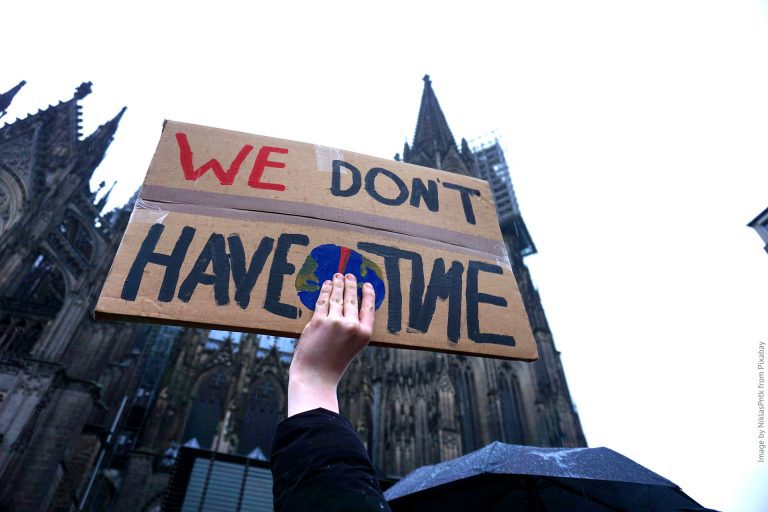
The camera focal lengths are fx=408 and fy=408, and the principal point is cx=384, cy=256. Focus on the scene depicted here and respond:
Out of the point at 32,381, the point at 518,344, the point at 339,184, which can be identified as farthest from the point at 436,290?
the point at 32,381

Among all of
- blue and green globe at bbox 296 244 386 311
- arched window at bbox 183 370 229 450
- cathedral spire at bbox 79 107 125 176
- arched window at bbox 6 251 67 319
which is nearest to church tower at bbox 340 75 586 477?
arched window at bbox 183 370 229 450

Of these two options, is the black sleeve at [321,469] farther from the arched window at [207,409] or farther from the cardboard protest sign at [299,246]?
the arched window at [207,409]

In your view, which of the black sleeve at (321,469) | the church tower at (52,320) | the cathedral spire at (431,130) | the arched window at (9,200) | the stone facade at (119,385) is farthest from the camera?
the cathedral spire at (431,130)

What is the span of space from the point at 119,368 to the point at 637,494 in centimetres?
2008

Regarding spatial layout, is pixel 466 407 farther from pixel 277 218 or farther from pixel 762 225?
pixel 277 218

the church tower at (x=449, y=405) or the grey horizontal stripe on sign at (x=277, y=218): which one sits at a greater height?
the church tower at (x=449, y=405)

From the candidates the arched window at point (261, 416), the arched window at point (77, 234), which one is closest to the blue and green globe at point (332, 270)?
the arched window at point (77, 234)

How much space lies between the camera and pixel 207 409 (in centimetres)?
2028

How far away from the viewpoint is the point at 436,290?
1.62m

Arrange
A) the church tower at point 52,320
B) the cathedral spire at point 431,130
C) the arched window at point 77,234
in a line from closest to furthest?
the church tower at point 52,320
the arched window at point 77,234
the cathedral spire at point 431,130

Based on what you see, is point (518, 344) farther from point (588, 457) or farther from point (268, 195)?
point (588, 457)

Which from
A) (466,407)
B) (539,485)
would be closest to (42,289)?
(466,407)

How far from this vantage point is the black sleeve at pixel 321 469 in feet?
2.61

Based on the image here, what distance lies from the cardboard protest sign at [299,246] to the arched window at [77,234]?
18344 mm
